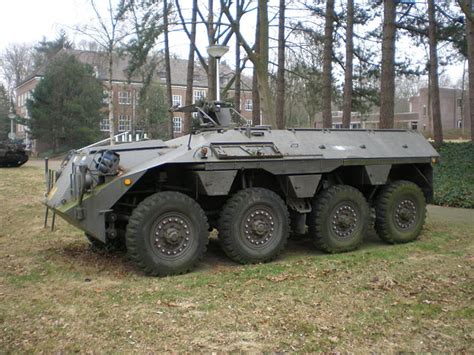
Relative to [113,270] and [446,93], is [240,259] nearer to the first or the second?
[113,270]

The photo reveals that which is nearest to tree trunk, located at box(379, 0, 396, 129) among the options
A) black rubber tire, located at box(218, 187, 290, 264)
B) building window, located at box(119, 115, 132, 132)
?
black rubber tire, located at box(218, 187, 290, 264)

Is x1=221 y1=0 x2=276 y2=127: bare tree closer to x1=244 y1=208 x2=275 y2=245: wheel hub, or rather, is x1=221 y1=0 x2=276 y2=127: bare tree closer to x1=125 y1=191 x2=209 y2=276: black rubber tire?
x1=244 y1=208 x2=275 y2=245: wheel hub

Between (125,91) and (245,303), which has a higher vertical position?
(125,91)

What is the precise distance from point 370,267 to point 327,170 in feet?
4.45

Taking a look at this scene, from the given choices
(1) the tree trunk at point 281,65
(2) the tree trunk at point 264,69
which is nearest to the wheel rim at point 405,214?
(2) the tree trunk at point 264,69

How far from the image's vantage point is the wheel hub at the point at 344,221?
7098 millimetres

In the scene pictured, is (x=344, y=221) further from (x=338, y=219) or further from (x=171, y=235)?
(x=171, y=235)

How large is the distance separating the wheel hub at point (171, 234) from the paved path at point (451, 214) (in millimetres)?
6001

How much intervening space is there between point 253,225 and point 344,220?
55.8 inches

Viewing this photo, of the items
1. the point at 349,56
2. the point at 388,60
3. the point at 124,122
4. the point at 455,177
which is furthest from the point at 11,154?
the point at 124,122

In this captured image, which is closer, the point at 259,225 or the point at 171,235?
the point at 171,235

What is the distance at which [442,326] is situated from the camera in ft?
14.5

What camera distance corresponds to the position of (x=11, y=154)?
79.8 feet

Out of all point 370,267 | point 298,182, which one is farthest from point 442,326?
point 298,182
